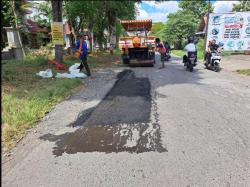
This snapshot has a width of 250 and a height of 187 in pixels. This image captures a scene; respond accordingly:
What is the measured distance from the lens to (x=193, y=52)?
14156mm

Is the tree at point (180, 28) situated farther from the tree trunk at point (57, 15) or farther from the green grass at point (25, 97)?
the green grass at point (25, 97)

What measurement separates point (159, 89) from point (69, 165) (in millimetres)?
5542

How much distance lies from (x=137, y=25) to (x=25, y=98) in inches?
485

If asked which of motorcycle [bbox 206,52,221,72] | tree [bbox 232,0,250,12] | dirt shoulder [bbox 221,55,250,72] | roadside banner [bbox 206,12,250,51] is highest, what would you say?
tree [bbox 232,0,250,12]

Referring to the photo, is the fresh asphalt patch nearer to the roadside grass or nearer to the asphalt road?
the asphalt road

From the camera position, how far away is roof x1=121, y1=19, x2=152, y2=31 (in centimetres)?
1817

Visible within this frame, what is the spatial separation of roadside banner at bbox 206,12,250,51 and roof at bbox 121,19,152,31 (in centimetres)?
603

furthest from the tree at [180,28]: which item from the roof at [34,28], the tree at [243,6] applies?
the roof at [34,28]

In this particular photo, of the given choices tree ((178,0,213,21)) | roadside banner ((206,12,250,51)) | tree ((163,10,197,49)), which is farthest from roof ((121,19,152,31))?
tree ((178,0,213,21))

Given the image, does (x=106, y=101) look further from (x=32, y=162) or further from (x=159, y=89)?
(x=32, y=162)

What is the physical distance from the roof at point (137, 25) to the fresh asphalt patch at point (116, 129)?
1115 cm

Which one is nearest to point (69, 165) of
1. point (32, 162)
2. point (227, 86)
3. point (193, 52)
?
point (32, 162)

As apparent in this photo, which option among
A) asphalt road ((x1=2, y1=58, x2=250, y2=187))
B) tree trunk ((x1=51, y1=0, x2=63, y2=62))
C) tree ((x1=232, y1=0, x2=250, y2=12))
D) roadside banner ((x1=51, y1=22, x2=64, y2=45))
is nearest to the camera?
asphalt road ((x1=2, y1=58, x2=250, y2=187))

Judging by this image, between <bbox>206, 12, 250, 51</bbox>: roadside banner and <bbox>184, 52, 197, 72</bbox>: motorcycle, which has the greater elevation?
A: <bbox>206, 12, 250, 51</bbox>: roadside banner
